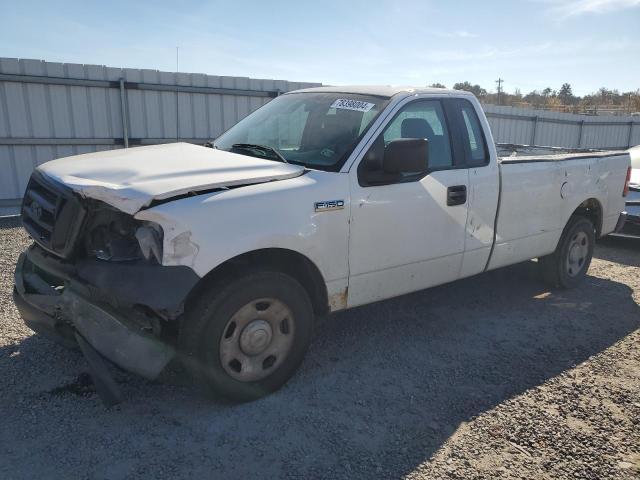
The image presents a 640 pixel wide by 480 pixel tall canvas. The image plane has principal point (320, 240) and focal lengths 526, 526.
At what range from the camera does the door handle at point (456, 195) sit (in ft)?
13.7

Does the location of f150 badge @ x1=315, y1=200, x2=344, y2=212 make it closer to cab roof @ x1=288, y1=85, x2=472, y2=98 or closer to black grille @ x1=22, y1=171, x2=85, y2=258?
cab roof @ x1=288, y1=85, x2=472, y2=98

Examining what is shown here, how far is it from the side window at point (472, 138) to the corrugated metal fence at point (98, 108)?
6852mm

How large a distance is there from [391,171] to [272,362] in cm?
151

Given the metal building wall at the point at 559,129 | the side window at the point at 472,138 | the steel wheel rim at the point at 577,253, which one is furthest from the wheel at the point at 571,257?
the metal building wall at the point at 559,129

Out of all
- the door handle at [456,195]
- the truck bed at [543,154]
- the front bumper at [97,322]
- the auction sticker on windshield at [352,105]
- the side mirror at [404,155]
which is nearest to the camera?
the front bumper at [97,322]

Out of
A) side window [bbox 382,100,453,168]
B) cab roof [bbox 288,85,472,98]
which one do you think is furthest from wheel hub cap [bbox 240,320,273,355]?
cab roof [bbox 288,85,472,98]

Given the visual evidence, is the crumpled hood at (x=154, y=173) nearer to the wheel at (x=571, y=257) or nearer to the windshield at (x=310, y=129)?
the windshield at (x=310, y=129)

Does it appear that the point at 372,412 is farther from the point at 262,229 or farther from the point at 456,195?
the point at 456,195

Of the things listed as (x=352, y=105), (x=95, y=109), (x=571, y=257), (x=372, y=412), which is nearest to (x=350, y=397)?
(x=372, y=412)

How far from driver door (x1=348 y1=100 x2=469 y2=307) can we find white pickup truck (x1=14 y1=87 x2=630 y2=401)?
0.01 metres

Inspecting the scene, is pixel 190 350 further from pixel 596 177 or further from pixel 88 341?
pixel 596 177

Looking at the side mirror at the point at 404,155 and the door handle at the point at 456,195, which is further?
the door handle at the point at 456,195

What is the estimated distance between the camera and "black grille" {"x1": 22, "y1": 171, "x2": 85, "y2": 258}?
3.09 meters

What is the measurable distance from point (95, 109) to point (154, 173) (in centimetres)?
698
